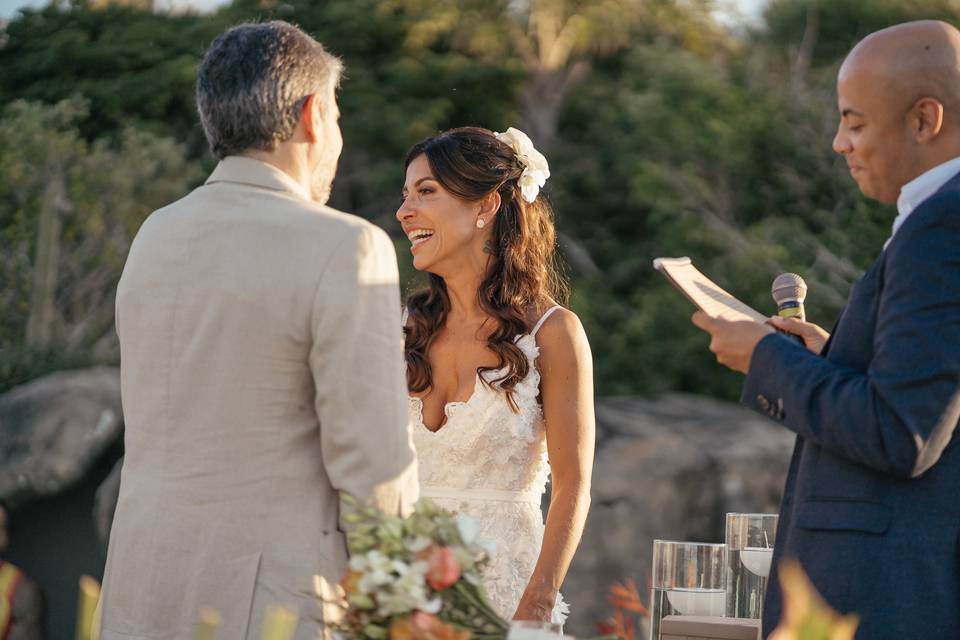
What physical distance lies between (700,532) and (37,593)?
530 centimetres

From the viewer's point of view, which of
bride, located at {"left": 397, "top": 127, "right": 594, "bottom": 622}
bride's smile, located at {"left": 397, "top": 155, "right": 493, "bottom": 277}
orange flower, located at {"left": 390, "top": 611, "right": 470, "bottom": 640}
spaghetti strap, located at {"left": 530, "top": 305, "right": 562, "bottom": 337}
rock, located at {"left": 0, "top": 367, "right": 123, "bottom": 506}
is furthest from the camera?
rock, located at {"left": 0, "top": 367, "right": 123, "bottom": 506}

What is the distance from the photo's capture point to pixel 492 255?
3859 mm

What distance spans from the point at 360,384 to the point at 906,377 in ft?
2.98

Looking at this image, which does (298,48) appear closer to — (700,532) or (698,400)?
(700,532)

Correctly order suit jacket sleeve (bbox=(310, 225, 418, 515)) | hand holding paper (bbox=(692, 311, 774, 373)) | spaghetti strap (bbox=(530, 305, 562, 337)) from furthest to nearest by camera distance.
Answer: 1. spaghetti strap (bbox=(530, 305, 562, 337))
2. hand holding paper (bbox=(692, 311, 774, 373))
3. suit jacket sleeve (bbox=(310, 225, 418, 515))

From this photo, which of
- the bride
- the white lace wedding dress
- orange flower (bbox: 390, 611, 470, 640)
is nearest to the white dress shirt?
orange flower (bbox: 390, 611, 470, 640)

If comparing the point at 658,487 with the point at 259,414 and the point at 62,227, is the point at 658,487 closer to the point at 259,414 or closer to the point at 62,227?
the point at 62,227

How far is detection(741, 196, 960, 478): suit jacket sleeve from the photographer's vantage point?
211 cm

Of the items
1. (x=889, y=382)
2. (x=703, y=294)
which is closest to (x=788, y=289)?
(x=703, y=294)

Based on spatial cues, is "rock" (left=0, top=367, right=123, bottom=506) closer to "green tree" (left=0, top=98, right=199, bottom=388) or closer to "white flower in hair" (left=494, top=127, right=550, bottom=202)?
→ "green tree" (left=0, top=98, right=199, bottom=388)

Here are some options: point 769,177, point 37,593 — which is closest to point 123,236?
point 37,593

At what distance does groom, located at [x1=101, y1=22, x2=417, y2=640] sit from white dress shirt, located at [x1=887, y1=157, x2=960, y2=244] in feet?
3.02

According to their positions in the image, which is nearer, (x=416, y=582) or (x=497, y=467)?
(x=416, y=582)

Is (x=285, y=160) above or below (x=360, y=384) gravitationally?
above
